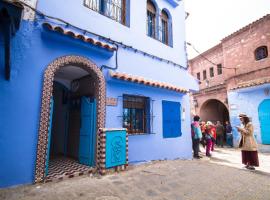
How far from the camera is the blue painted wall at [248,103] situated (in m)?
12.1

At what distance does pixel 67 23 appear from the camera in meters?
4.96

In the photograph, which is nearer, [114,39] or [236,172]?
[236,172]

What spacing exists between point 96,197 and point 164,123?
14.4 ft

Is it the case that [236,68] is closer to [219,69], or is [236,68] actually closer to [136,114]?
[219,69]

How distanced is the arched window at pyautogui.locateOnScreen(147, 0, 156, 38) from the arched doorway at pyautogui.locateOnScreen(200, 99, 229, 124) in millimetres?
12438

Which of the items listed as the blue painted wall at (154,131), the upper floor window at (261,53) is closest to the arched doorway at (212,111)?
the upper floor window at (261,53)

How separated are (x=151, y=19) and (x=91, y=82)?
4212 mm

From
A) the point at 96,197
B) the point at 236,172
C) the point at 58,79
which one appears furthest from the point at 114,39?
the point at 236,172

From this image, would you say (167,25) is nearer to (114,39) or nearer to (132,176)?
(114,39)

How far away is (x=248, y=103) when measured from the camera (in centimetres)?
1284

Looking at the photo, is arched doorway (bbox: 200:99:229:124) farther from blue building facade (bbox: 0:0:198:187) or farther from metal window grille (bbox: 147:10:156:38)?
metal window grille (bbox: 147:10:156:38)

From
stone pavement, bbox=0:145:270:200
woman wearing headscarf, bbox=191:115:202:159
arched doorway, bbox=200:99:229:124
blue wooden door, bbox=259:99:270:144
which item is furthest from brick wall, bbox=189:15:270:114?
stone pavement, bbox=0:145:270:200

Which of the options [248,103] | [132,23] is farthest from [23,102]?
[248,103]

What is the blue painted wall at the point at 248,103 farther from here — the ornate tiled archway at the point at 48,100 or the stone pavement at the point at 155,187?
the ornate tiled archway at the point at 48,100
